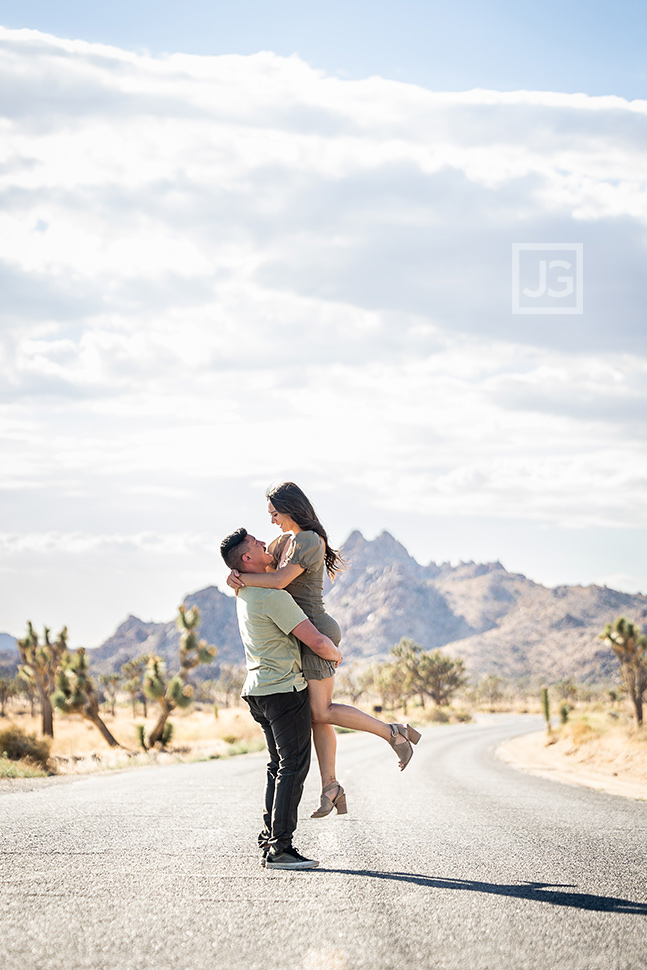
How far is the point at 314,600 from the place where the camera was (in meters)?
5.73

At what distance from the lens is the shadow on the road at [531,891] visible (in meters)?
4.18

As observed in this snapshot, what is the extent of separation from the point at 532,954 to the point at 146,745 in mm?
33253

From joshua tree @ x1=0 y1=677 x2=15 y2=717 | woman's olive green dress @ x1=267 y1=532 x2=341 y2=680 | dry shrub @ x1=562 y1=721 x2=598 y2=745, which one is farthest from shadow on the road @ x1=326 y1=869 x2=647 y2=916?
joshua tree @ x1=0 y1=677 x2=15 y2=717

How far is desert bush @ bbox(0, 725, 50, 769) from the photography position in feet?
63.6

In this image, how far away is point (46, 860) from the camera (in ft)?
16.7

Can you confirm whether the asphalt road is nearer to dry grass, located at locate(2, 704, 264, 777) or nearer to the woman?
the woman

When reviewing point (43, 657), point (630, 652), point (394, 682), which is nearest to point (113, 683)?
point (394, 682)

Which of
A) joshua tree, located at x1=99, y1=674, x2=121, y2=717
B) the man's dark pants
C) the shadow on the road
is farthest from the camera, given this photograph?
joshua tree, located at x1=99, y1=674, x2=121, y2=717

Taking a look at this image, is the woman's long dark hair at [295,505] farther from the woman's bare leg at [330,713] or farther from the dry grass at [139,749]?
the dry grass at [139,749]

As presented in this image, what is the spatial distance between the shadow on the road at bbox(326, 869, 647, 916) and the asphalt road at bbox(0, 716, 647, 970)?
13 millimetres

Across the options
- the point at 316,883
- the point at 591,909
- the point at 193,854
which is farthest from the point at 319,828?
the point at 591,909

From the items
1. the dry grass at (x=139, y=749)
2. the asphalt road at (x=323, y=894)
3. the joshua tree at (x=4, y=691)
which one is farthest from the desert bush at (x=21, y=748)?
the joshua tree at (x=4, y=691)

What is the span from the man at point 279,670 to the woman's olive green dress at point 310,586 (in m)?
0.10

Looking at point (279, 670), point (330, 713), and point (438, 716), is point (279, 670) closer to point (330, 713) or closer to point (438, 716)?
point (330, 713)
